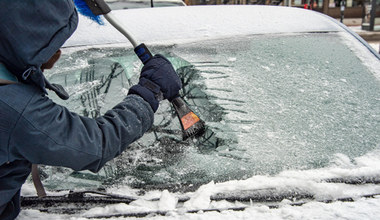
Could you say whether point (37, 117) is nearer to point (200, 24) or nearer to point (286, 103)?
point (286, 103)

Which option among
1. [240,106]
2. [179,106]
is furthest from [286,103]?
[179,106]

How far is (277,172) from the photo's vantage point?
1.24 metres

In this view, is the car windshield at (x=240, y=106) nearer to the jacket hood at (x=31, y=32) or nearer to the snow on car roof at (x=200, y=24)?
the snow on car roof at (x=200, y=24)

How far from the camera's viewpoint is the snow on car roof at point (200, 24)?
1807mm

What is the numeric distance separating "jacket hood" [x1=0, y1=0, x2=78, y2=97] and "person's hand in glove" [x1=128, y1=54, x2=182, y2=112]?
12.7 inches

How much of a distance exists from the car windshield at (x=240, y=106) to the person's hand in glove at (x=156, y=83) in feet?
0.83

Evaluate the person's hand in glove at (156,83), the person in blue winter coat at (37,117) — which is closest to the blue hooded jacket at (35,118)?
the person in blue winter coat at (37,117)

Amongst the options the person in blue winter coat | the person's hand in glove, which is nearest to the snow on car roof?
the person's hand in glove

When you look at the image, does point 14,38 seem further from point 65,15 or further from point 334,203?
point 334,203

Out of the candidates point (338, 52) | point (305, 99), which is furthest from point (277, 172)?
point (338, 52)

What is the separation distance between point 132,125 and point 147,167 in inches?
11.4

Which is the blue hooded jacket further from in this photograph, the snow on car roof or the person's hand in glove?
the snow on car roof

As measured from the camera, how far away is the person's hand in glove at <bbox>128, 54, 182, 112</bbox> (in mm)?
1161

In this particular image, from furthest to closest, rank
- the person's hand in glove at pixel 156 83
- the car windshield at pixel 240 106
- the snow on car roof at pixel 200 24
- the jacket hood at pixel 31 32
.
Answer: the snow on car roof at pixel 200 24 → the car windshield at pixel 240 106 → the person's hand in glove at pixel 156 83 → the jacket hood at pixel 31 32
